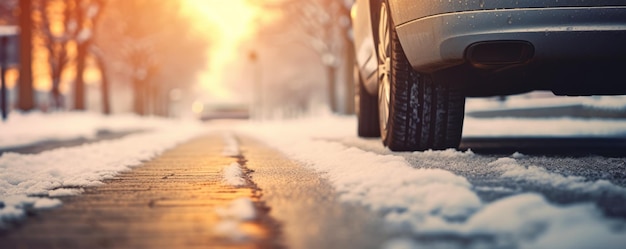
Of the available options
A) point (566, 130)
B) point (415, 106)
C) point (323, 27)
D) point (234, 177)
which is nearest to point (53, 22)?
point (323, 27)

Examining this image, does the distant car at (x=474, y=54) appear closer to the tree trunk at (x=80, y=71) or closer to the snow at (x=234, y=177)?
the snow at (x=234, y=177)

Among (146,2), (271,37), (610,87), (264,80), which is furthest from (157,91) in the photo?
(610,87)

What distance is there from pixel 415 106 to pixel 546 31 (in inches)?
59.7

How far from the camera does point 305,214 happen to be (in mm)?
3176

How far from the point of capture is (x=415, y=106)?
19.0ft

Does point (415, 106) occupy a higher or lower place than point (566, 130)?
higher

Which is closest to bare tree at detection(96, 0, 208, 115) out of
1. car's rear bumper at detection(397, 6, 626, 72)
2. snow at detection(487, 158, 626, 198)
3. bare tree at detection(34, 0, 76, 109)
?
bare tree at detection(34, 0, 76, 109)

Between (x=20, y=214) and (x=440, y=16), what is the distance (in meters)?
2.89

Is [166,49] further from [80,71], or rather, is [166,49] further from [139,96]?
[80,71]

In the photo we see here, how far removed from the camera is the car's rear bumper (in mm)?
4410

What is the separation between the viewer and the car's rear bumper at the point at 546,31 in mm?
4410

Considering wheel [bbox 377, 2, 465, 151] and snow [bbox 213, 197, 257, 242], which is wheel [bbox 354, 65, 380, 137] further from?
snow [bbox 213, 197, 257, 242]

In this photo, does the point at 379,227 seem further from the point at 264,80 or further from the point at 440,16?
the point at 264,80

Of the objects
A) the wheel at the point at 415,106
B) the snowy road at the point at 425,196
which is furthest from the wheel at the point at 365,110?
the wheel at the point at 415,106
